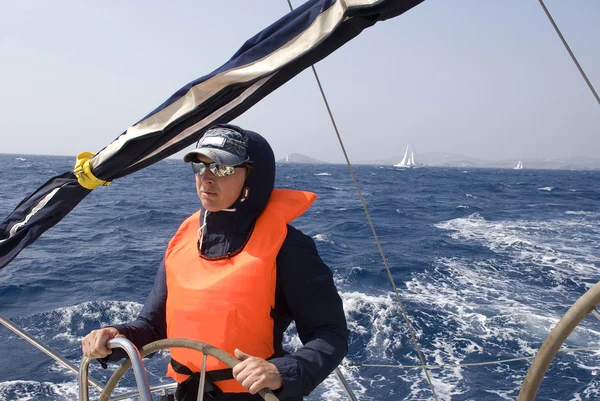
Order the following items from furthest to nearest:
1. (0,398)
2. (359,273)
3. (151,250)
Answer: (151,250), (359,273), (0,398)

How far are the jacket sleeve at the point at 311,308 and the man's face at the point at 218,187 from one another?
0.58 ft

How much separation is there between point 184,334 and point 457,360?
13.3ft

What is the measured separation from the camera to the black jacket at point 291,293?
1093 millimetres

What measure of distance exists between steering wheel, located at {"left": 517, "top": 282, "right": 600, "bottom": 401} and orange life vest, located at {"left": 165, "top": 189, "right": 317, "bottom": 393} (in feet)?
2.04

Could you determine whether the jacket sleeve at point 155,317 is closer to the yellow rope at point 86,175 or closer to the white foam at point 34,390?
the yellow rope at point 86,175

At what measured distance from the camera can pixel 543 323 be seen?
5449 mm

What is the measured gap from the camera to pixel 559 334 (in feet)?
2.53

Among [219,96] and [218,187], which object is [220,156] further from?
[219,96]

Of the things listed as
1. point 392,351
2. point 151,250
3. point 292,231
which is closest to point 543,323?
point 392,351

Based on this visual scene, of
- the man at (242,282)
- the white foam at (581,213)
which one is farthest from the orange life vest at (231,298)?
the white foam at (581,213)

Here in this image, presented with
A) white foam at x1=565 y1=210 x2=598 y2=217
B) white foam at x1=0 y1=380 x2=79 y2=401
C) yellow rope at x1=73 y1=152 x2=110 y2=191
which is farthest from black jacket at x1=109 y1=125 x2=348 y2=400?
white foam at x1=565 y1=210 x2=598 y2=217

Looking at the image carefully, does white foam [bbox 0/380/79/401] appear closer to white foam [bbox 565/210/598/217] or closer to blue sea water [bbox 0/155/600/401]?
blue sea water [bbox 0/155/600/401]

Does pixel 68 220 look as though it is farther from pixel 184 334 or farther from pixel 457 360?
pixel 184 334

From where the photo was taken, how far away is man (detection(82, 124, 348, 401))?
3.90 feet
